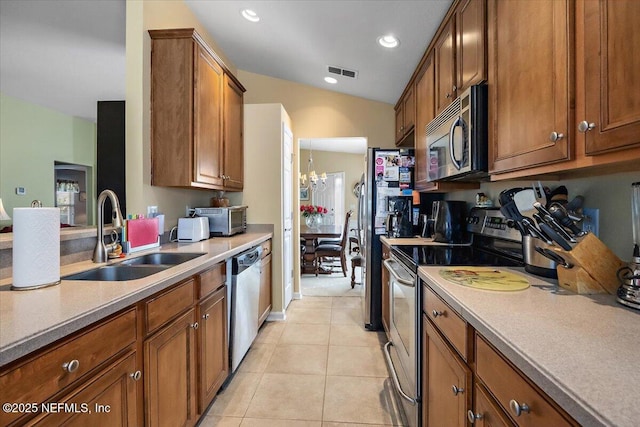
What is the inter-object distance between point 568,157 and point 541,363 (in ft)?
2.26

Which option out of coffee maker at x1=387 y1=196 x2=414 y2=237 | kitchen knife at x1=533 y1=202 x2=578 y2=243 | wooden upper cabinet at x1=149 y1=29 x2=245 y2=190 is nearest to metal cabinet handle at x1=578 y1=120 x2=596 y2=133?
kitchen knife at x1=533 y1=202 x2=578 y2=243

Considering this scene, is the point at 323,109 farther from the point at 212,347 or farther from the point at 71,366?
the point at 71,366

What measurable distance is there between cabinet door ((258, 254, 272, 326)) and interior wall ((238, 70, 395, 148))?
71.7 inches

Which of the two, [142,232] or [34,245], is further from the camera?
[142,232]

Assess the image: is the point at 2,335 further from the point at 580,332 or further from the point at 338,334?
the point at 338,334

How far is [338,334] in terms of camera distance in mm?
2930

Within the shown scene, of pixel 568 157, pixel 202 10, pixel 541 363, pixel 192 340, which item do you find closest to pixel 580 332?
pixel 541 363

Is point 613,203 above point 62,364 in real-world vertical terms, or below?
above

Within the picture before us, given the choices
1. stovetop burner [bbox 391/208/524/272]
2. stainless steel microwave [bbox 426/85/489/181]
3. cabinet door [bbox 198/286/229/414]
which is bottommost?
cabinet door [bbox 198/286/229/414]

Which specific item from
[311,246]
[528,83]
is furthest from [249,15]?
[311,246]

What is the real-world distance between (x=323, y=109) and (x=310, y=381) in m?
3.12

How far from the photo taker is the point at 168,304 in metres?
1.33

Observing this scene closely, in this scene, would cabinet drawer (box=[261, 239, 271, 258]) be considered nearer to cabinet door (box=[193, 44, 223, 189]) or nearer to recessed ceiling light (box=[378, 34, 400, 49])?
cabinet door (box=[193, 44, 223, 189])

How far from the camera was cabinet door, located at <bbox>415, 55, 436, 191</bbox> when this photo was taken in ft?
7.67
